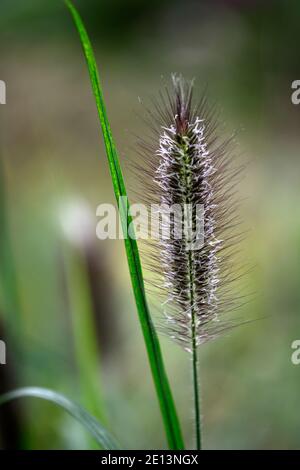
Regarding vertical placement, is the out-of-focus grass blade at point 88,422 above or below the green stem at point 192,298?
below

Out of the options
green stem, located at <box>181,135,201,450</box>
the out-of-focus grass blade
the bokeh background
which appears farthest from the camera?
the bokeh background

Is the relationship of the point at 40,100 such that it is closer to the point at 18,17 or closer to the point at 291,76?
the point at 18,17

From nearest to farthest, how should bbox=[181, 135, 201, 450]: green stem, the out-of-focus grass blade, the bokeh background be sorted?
bbox=[181, 135, 201, 450]: green stem, the out-of-focus grass blade, the bokeh background

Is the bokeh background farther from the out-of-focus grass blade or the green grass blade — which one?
the out-of-focus grass blade

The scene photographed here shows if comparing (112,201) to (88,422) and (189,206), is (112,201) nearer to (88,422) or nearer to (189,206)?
(88,422)

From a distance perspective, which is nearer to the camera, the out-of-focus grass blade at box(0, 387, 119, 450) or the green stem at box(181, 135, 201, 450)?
the green stem at box(181, 135, 201, 450)

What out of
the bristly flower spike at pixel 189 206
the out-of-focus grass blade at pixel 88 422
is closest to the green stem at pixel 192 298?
the bristly flower spike at pixel 189 206

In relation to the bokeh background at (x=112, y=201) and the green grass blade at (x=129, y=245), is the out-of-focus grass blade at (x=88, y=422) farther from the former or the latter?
the bokeh background at (x=112, y=201)

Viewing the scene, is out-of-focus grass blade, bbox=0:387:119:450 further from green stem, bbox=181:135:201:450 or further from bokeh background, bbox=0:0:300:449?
bokeh background, bbox=0:0:300:449

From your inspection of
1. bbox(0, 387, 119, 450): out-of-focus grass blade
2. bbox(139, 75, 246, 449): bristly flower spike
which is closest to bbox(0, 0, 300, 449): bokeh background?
bbox(139, 75, 246, 449): bristly flower spike

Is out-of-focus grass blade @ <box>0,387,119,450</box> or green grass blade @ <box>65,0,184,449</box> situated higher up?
green grass blade @ <box>65,0,184,449</box>
